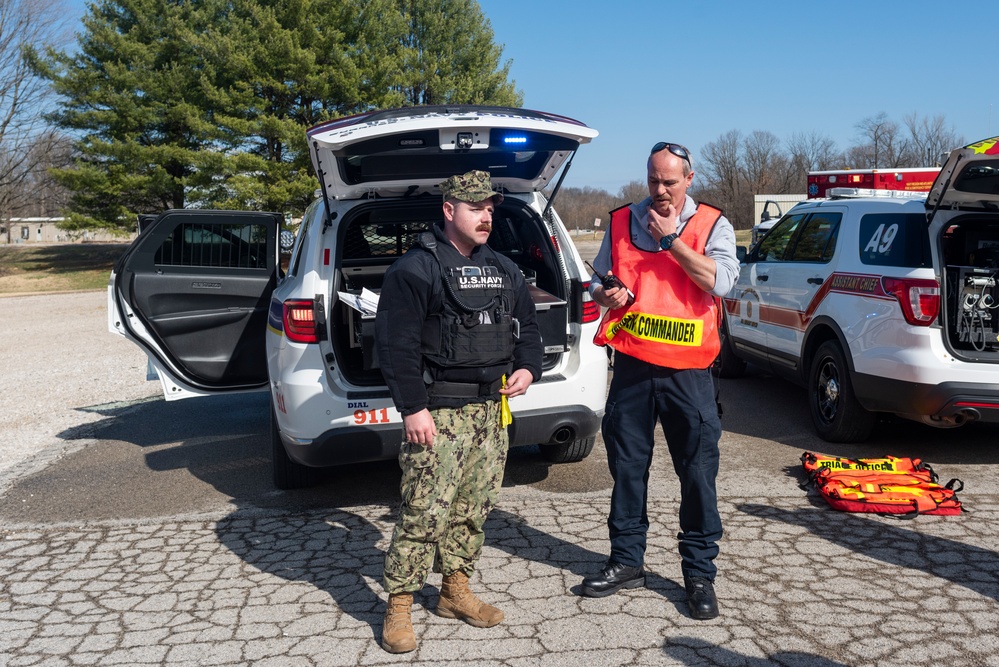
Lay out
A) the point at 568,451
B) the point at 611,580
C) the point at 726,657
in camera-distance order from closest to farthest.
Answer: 1. the point at 726,657
2. the point at 611,580
3. the point at 568,451

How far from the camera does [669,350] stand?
3.59m

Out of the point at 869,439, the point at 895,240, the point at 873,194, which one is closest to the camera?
the point at 895,240

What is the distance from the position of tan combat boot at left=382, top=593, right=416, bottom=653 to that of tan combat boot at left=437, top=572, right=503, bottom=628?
8.1 inches

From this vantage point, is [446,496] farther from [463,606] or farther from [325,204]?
[325,204]

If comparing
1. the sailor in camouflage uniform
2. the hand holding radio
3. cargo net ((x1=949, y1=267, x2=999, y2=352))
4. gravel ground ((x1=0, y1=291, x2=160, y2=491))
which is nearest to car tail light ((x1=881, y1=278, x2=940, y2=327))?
cargo net ((x1=949, y1=267, x2=999, y2=352))

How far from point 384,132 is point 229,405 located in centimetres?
503

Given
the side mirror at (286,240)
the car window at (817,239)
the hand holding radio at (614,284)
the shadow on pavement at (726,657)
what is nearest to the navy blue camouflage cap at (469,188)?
the hand holding radio at (614,284)

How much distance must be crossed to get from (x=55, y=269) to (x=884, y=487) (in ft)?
120

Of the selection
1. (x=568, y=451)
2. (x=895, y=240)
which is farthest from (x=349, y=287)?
(x=895, y=240)

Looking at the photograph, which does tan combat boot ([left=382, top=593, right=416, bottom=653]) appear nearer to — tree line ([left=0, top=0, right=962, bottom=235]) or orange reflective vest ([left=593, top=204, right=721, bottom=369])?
orange reflective vest ([left=593, top=204, right=721, bottom=369])

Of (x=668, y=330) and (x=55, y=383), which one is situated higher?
(x=668, y=330)

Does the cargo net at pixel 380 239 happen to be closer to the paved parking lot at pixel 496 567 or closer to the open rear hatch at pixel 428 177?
the open rear hatch at pixel 428 177

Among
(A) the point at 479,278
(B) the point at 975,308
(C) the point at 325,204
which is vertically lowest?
(B) the point at 975,308

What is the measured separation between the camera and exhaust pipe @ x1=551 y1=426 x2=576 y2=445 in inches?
191
